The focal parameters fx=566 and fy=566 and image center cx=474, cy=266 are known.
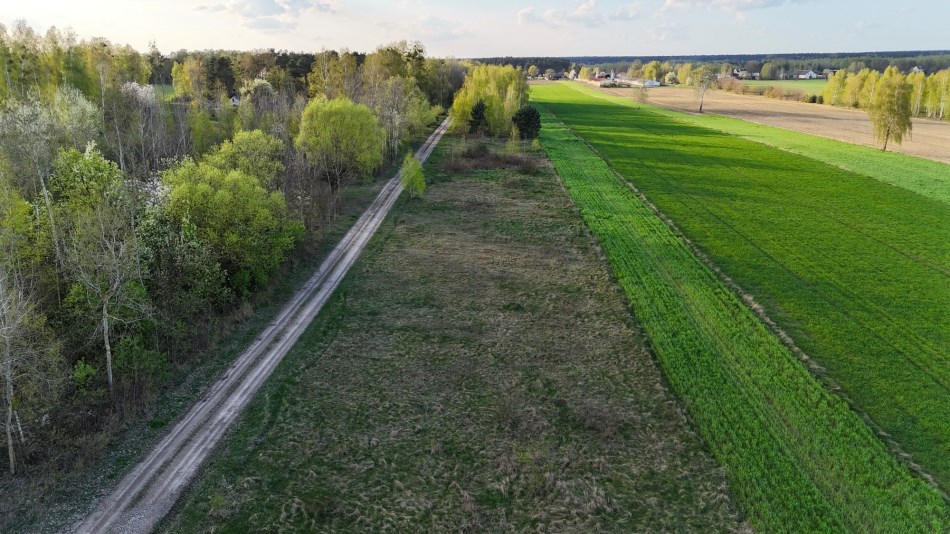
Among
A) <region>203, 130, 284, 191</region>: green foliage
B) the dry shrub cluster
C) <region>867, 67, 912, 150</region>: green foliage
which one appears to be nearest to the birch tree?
<region>203, 130, 284, 191</region>: green foliage

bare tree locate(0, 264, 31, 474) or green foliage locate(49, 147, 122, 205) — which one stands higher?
green foliage locate(49, 147, 122, 205)

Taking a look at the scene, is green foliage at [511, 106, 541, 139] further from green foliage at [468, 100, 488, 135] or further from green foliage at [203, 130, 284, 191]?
green foliage at [203, 130, 284, 191]

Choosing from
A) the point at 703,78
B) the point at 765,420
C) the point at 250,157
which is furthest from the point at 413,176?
the point at 703,78

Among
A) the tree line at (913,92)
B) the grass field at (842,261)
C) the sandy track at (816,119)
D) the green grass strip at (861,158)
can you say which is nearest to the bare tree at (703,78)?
the sandy track at (816,119)

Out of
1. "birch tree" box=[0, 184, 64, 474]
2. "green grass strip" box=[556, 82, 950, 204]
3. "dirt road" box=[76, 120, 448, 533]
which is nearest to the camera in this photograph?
"birch tree" box=[0, 184, 64, 474]

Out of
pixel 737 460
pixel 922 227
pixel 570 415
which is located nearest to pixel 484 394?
pixel 570 415

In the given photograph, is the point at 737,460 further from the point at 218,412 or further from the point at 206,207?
the point at 206,207
